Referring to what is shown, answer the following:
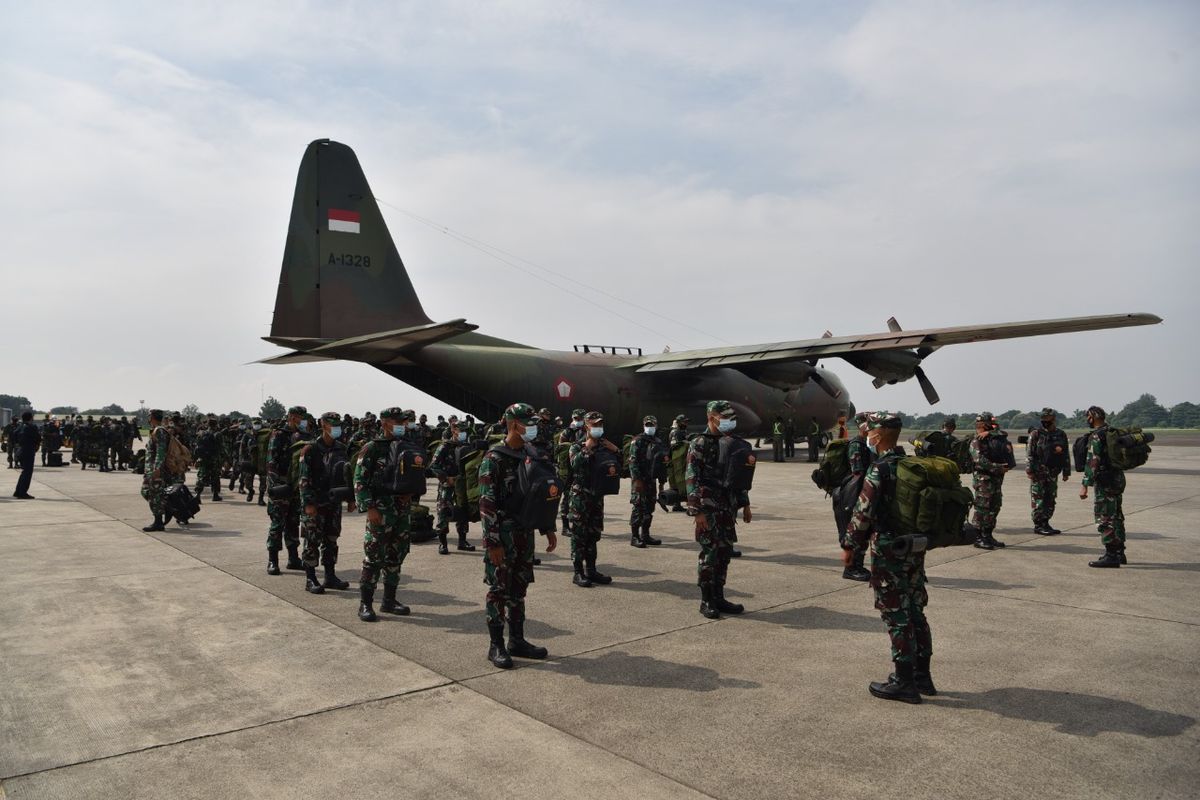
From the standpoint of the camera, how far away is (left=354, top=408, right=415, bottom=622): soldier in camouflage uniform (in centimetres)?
745

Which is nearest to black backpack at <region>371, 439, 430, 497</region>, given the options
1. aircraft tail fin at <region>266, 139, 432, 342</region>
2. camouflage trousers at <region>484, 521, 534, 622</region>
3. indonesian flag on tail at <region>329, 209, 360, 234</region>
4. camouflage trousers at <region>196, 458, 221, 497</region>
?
camouflage trousers at <region>484, 521, 534, 622</region>

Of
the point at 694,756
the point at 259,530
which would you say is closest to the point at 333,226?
the point at 259,530

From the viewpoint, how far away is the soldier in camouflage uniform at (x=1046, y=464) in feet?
39.2

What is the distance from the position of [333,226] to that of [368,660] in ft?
56.1

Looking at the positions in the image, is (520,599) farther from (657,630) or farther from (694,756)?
(694,756)

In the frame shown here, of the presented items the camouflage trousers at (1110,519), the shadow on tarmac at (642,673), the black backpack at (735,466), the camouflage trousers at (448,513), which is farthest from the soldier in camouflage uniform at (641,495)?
the camouflage trousers at (1110,519)

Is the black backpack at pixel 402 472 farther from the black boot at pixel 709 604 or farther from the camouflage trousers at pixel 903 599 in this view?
the camouflage trousers at pixel 903 599

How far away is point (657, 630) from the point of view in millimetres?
7137

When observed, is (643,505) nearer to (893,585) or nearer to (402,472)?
(402,472)

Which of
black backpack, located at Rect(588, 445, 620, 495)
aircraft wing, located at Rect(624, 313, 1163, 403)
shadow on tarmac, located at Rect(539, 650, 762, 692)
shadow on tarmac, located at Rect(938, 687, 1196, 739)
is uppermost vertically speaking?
aircraft wing, located at Rect(624, 313, 1163, 403)

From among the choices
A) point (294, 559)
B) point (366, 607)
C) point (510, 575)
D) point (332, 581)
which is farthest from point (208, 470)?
point (510, 575)

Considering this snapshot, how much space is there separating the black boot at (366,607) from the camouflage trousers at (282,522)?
2.67 m

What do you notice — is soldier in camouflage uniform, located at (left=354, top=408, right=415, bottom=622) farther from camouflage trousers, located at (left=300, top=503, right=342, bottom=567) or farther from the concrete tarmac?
camouflage trousers, located at (left=300, top=503, right=342, bottom=567)

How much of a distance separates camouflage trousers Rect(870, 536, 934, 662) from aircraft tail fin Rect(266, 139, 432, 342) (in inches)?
710
